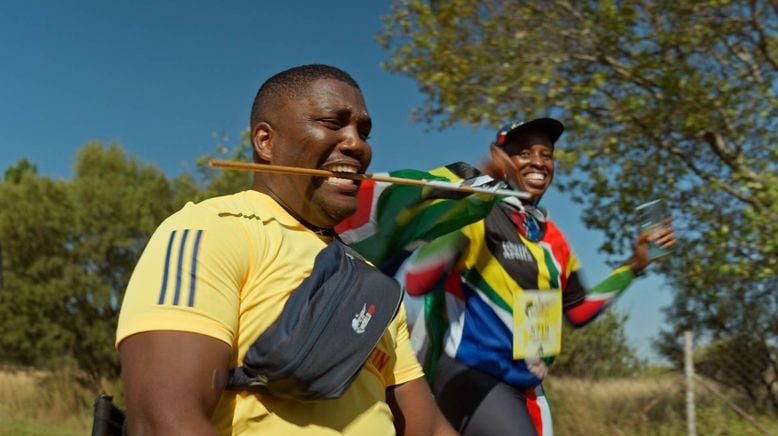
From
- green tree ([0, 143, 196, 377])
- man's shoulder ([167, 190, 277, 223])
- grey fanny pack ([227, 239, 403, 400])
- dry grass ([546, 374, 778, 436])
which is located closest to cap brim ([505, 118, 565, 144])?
man's shoulder ([167, 190, 277, 223])

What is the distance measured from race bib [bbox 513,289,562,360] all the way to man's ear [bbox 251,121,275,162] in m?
1.96

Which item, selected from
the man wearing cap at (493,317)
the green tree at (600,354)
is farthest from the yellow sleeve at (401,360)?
the green tree at (600,354)

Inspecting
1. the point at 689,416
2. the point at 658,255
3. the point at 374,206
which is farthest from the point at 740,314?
the point at 374,206

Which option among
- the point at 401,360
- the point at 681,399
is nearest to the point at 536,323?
the point at 401,360

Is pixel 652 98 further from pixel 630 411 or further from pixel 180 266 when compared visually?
pixel 180 266

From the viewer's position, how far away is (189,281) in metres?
1.58

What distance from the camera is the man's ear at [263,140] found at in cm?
202

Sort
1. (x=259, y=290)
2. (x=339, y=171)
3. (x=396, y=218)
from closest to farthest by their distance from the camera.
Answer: (x=259, y=290)
(x=339, y=171)
(x=396, y=218)

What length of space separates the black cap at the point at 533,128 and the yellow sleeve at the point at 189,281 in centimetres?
273

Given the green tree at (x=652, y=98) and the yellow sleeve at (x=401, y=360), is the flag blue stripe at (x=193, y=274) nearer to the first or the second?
the yellow sleeve at (x=401, y=360)

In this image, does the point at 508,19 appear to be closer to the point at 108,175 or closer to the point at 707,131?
the point at 707,131

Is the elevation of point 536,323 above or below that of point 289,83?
below

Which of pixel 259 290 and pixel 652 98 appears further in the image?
pixel 652 98

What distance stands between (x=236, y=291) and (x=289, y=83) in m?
0.58
